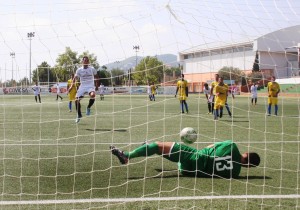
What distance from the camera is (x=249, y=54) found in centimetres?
646

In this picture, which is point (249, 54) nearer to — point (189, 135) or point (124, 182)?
point (189, 135)

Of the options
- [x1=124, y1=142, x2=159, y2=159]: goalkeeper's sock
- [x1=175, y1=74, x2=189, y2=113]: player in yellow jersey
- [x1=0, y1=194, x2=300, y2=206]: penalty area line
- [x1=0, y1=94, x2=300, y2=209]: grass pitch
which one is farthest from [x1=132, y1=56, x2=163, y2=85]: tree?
[x1=175, y1=74, x2=189, y2=113]: player in yellow jersey

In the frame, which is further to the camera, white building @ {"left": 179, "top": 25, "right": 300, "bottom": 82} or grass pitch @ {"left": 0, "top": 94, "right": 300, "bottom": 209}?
white building @ {"left": 179, "top": 25, "right": 300, "bottom": 82}

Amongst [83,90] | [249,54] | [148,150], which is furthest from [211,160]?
[83,90]

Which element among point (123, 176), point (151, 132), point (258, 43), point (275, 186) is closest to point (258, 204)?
point (275, 186)

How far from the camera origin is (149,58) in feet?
20.9

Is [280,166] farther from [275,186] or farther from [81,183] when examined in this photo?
[81,183]

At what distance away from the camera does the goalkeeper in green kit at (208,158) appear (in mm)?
6098

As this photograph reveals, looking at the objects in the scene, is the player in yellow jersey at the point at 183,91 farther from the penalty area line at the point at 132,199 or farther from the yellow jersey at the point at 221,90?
the penalty area line at the point at 132,199

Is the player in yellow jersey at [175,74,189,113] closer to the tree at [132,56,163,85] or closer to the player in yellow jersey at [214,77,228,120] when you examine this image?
the player in yellow jersey at [214,77,228,120]

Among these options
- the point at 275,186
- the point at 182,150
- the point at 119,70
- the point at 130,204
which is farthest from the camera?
the point at 119,70

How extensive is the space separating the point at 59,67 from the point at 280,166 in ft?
13.0

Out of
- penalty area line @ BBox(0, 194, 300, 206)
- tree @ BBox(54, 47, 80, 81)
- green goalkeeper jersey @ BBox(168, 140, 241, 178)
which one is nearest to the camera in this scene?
penalty area line @ BBox(0, 194, 300, 206)

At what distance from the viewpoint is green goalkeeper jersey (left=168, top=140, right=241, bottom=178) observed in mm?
6094
